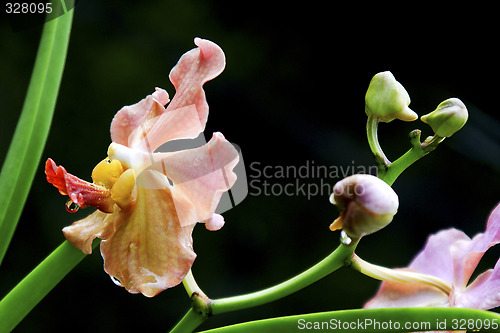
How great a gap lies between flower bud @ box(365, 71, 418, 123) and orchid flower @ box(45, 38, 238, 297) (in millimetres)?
96

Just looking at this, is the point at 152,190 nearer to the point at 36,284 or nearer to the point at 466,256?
the point at 36,284

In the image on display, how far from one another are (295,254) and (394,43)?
50 centimetres

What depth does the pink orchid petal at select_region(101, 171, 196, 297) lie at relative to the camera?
0.36m

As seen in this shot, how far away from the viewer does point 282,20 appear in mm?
1353

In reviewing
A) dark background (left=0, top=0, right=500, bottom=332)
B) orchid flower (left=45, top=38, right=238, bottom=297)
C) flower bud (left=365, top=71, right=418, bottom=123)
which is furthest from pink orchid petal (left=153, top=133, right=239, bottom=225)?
dark background (left=0, top=0, right=500, bottom=332)

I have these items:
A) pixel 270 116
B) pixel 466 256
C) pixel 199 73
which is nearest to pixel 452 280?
pixel 466 256

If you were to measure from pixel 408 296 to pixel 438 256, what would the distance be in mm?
62

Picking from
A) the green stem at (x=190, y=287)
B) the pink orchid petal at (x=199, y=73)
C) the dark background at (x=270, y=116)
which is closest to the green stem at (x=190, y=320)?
the green stem at (x=190, y=287)

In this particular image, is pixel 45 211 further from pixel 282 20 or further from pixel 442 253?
pixel 442 253

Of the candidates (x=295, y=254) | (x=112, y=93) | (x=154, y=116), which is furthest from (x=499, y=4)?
(x=154, y=116)

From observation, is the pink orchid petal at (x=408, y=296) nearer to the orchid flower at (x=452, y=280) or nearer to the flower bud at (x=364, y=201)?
the orchid flower at (x=452, y=280)

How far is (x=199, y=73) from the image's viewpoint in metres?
0.37

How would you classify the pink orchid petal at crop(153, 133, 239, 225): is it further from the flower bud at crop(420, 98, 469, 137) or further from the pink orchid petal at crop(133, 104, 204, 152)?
the flower bud at crop(420, 98, 469, 137)

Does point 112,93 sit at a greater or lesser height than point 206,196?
lesser
